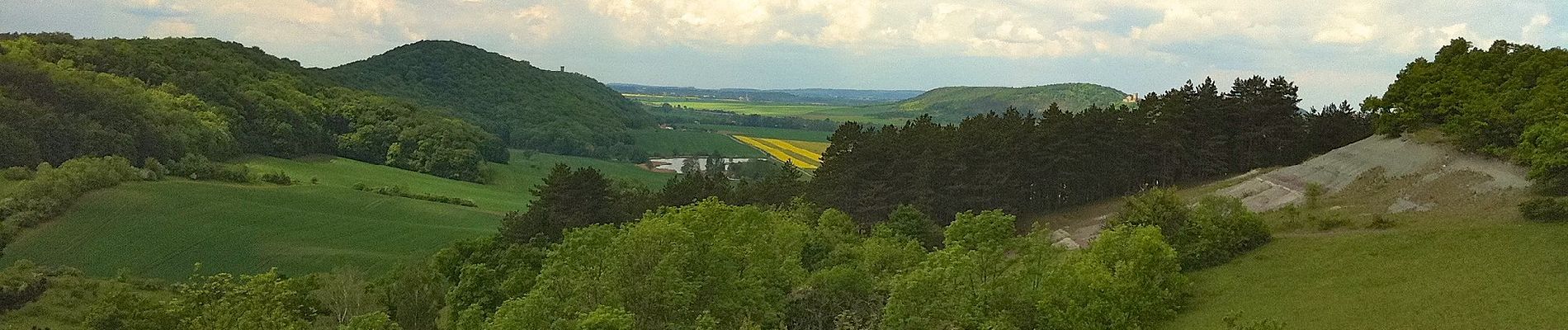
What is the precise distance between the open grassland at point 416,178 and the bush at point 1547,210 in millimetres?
82461

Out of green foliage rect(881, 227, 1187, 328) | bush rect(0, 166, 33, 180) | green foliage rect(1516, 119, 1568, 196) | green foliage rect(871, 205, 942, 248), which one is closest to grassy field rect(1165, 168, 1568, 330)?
green foliage rect(1516, 119, 1568, 196)

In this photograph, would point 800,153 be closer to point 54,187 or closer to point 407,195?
point 407,195

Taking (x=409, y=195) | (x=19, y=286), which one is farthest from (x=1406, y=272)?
(x=409, y=195)

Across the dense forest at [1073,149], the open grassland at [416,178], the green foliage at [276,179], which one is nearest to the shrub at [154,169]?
the green foliage at [276,179]

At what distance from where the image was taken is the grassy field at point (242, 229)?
6738 cm

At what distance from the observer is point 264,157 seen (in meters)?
109

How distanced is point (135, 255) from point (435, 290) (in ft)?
125

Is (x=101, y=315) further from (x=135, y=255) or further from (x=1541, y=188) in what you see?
(x=1541, y=188)

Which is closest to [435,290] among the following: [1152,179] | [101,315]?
[101,315]

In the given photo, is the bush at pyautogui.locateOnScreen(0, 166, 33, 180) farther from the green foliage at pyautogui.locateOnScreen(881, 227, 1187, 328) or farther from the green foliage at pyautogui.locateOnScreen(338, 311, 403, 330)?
the green foliage at pyautogui.locateOnScreen(881, 227, 1187, 328)

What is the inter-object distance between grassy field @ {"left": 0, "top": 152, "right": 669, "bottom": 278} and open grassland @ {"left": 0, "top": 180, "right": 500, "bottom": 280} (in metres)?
0.07

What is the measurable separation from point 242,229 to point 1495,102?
284ft

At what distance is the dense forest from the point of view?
188 ft

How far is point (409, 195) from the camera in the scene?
95.3m
